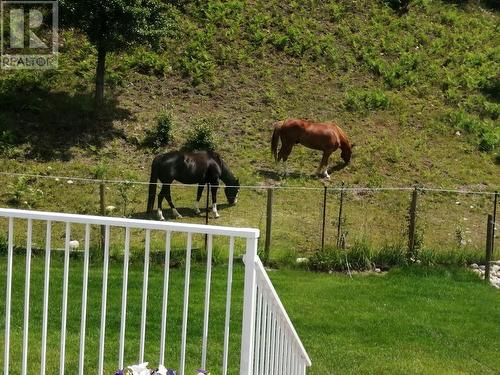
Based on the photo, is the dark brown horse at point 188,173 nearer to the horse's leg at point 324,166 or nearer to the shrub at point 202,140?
the shrub at point 202,140

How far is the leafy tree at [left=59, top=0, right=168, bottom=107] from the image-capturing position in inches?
631

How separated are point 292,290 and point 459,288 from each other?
249 cm

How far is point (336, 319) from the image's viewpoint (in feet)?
28.0

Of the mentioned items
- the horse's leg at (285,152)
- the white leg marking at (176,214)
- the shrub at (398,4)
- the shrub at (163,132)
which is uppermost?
the shrub at (398,4)

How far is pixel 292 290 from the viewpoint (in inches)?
388

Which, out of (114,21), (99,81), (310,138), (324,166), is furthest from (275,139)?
(99,81)

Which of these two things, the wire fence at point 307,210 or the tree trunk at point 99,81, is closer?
the wire fence at point 307,210

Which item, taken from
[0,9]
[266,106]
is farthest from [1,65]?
[266,106]

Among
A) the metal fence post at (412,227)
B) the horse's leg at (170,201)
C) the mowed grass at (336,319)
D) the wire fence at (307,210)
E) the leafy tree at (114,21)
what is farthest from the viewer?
the leafy tree at (114,21)

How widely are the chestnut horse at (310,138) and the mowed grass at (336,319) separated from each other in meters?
5.71

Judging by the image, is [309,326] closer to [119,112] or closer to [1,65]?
[119,112]

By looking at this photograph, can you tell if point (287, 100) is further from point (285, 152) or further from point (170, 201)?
point (170, 201)

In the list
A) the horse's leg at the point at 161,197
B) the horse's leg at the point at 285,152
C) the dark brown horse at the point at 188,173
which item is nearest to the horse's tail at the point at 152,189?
the dark brown horse at the point at 188,173

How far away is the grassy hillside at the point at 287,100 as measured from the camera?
1569 cm
